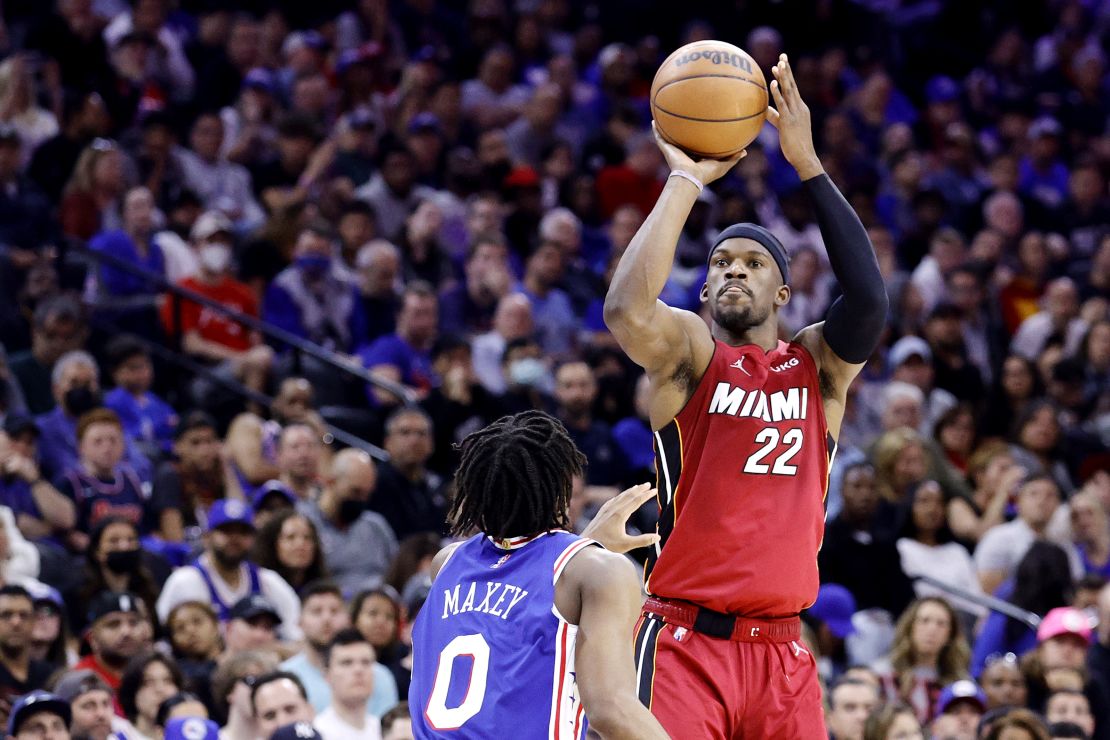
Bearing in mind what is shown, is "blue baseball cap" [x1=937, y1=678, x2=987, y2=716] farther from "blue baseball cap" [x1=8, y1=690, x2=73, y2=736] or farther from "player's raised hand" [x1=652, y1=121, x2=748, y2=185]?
"player's raised hand" [x1=652, y1=121, x2=748, y2=185]

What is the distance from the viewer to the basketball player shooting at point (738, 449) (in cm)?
559

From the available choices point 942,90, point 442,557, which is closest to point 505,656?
point 442,557

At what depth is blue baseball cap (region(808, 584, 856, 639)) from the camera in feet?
35.6

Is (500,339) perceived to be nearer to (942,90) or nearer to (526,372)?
(526,372)

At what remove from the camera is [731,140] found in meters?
5.86

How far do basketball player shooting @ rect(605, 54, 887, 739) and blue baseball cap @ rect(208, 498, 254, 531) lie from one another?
15.0 feet

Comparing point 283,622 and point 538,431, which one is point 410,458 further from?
point 538,431

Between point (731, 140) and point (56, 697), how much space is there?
386 centimetres

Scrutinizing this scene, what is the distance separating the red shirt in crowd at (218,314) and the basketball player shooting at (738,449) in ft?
23.9

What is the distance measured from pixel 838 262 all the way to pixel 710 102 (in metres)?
0.65

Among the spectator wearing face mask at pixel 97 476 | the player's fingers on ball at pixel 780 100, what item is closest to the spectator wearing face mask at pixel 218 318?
the spectator wearing face mask at pixel 97 476

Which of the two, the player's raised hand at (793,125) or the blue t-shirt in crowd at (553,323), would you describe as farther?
the blue t-shirt in crowd at (553,323)

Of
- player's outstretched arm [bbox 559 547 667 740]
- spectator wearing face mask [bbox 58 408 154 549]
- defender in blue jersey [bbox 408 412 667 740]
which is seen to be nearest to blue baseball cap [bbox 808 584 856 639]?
spectator wearing face mask [bbox 58 408 154 549]

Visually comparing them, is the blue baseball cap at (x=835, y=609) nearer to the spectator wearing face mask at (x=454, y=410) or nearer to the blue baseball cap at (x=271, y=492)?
the spectator wearing face mask at (x=454, y=410)
